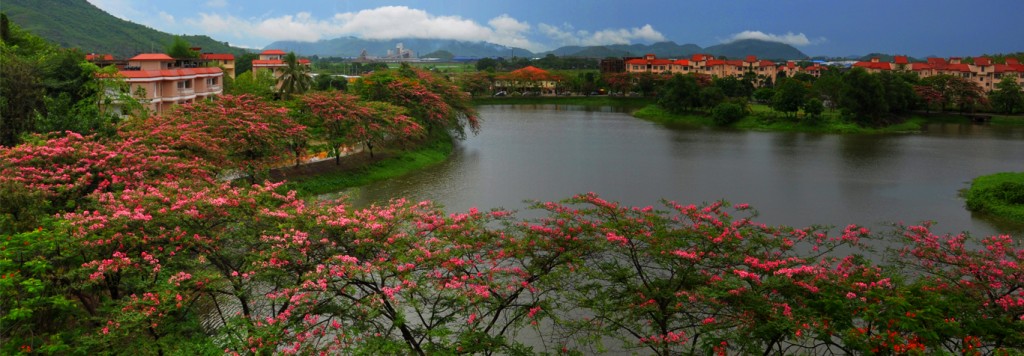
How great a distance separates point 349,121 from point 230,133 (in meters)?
5.53

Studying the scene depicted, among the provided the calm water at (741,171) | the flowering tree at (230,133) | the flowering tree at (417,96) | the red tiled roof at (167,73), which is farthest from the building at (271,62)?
the flowering tree at (230,133)

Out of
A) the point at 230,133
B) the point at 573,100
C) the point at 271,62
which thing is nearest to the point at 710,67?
the point at 573,100

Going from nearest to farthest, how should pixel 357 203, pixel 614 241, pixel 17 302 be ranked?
Answer: pixel 17 302
pixel 614 241
pixel 357 203

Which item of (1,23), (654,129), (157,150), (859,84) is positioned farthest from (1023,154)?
(1,23)

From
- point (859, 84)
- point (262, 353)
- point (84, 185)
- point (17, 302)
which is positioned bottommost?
point (262, 353)

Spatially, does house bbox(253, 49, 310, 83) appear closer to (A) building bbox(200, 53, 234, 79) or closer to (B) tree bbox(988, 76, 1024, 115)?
(A) building bbox(200, 53, 234, 79)

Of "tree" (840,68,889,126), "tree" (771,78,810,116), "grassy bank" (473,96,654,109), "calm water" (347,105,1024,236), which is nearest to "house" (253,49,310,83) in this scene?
"grassy bank" (473,96,654,109)

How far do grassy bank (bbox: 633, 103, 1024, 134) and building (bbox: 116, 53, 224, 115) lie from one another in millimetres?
28279

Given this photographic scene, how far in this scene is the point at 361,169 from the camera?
77.9 feet

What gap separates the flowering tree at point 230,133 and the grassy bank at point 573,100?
139ft

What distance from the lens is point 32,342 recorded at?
24.5ft

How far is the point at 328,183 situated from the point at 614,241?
1505 centimetres

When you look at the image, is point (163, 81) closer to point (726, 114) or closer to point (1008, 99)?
point (726, 114)

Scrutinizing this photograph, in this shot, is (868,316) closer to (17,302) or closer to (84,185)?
(17,302)
